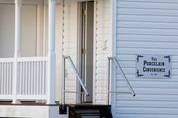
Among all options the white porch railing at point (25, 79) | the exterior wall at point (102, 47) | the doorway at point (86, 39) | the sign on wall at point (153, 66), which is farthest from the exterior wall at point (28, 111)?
the sign on wall at point (153, 66)

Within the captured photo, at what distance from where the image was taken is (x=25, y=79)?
18.2 metres

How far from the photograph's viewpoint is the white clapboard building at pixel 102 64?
58.9 ft

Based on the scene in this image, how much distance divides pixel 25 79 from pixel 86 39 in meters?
2.58

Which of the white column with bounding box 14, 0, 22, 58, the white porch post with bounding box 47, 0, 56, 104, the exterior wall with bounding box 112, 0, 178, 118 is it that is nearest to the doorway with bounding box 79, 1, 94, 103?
the exterior wall with bounding box 112, 0, 178, 118

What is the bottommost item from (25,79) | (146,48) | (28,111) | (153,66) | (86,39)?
(28,111)

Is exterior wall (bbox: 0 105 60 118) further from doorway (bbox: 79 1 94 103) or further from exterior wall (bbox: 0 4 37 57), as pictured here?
exterior wall (bbox: 0 4 37 57)

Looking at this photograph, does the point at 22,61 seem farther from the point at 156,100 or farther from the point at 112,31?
the point at 156,100

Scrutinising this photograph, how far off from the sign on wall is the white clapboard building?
1.2 inches

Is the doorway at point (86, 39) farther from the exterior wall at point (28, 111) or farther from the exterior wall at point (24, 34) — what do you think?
the exterior wall at point (28, 111)

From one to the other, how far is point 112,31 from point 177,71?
2.32 metres

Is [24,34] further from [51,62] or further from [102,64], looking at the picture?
[51,62]

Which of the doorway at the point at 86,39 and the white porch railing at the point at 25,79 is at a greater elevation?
the doorway at the point at 86,39

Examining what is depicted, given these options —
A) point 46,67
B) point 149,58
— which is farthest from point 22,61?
point 149,58

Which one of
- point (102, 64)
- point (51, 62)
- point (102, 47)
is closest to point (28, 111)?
point (51, 62)
